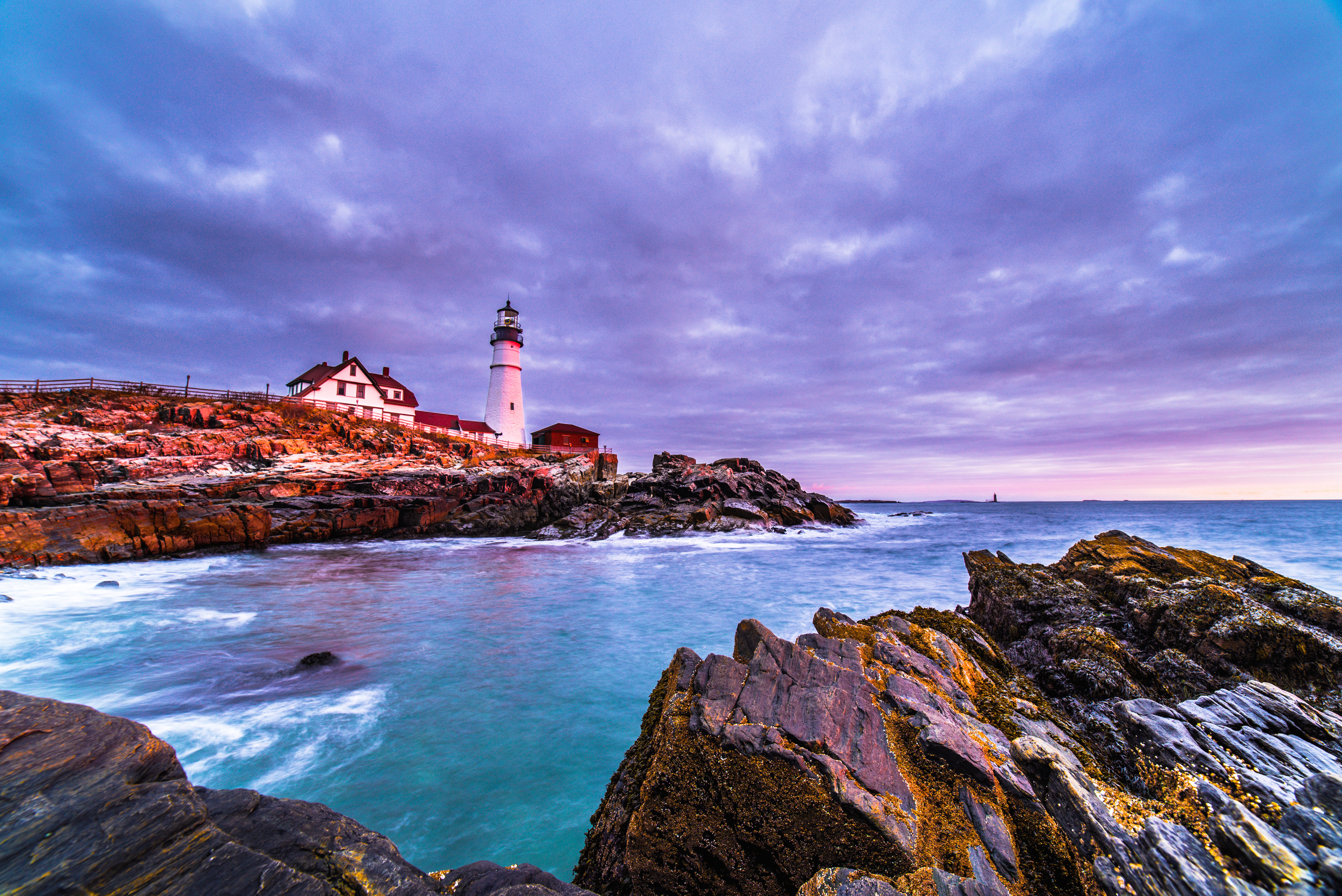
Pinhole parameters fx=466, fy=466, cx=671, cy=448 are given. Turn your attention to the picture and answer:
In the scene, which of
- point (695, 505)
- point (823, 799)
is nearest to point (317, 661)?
point (823, 799)

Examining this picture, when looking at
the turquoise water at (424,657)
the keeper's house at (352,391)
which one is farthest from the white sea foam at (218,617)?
the keeper's house at (352,391)

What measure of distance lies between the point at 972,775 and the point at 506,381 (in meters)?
51.1

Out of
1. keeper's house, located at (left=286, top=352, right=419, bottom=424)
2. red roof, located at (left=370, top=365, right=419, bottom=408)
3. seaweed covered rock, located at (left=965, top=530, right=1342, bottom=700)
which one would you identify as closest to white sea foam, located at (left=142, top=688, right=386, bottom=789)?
seaweed covered rock, located at (left=965, top=530, right=1342, bottom=700)

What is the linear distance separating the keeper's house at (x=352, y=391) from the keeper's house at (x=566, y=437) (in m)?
13.8

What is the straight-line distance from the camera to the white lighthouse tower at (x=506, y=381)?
162 feet

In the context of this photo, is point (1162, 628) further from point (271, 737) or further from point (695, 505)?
point (695, 505)

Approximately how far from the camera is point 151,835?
6.58 ft

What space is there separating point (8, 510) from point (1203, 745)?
32371 millimetres

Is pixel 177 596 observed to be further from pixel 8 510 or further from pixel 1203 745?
pixel 1203 745

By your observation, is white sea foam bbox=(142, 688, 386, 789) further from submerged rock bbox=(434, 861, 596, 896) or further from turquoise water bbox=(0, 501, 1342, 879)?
submerged rock bbox=(434, 861, 596, 896)

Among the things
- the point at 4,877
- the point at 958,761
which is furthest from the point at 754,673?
the point at 4,877

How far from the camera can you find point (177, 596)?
14.3m

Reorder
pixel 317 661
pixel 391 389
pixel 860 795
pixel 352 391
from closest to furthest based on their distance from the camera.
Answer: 1. pixel 860 795
2. pixel 317 661
3. pixel 352 391
4. pixel 391 389

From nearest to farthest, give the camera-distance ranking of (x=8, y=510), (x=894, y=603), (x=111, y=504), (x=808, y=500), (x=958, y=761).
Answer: (x=958, y=761) → (x=894, y=603) → (x=8, y=510) → (x=111, y=504) → (x=808, y=500)
